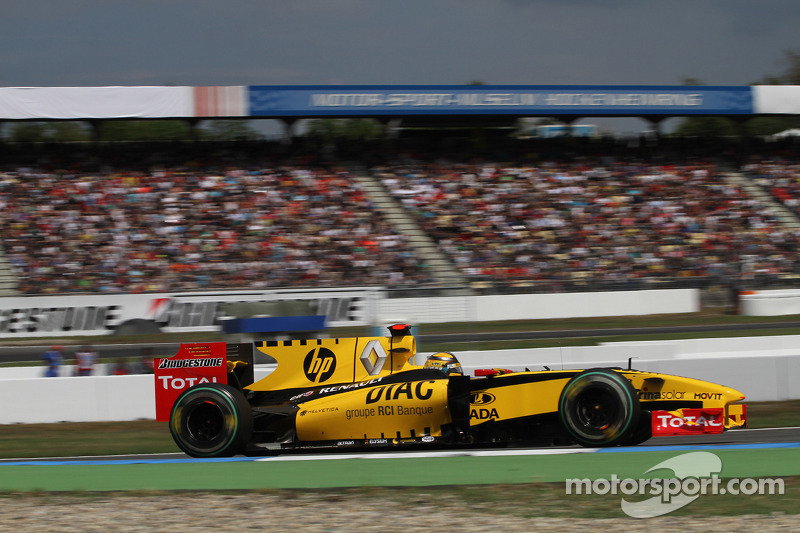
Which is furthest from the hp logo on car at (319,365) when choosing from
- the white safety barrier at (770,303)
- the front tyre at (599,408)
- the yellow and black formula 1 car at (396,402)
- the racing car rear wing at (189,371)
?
the white safety barrier at (770,303)

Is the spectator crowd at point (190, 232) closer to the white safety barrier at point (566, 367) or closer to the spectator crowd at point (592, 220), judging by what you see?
the spectator crowd at point (592, 220)

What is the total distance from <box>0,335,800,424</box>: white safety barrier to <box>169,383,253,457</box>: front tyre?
2.73 meters

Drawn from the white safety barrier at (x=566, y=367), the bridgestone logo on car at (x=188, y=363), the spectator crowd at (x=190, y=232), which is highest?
the spectator crowd at (x=190, y=232)

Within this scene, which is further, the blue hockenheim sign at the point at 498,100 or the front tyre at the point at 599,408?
the blue hockenheim sign at the point at 498,100

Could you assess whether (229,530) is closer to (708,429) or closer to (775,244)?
(708,429)

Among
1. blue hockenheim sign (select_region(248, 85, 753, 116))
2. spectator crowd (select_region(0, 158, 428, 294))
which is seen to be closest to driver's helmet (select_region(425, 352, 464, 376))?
spectator crowd (select_region(0, 158, 428, 294))

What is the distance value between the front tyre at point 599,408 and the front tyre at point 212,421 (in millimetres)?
2432

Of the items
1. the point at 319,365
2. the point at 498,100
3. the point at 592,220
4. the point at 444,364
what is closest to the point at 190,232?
the point at 592,220

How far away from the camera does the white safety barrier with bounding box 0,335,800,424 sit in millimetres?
10242

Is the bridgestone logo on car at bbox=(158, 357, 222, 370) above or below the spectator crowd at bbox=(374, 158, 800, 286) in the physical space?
below

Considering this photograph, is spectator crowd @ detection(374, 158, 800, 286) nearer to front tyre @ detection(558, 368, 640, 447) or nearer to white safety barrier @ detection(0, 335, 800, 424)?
white safety barrier @ detection(0, 335, 800, 424)

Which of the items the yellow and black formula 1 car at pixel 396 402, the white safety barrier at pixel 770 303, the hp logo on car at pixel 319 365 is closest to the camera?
the yellow and black formula 1 car at pixel 396 402

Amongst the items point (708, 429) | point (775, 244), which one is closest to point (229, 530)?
point (708, 429)

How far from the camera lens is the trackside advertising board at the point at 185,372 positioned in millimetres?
7246
